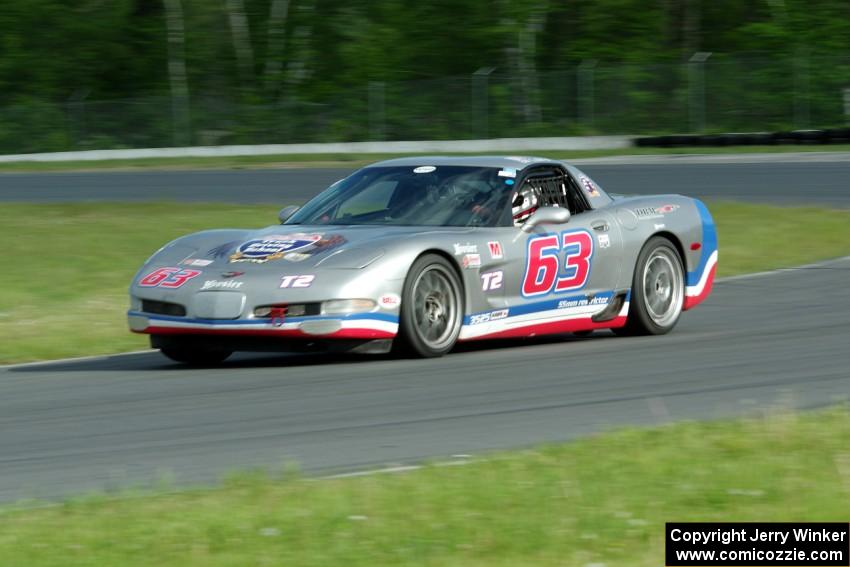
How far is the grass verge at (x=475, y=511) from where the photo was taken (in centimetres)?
477

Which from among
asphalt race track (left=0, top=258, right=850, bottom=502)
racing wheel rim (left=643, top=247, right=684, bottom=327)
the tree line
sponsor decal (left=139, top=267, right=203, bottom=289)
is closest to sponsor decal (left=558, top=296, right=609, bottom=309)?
asphalt race track (left=0, top=258, right=850, bottom=502)

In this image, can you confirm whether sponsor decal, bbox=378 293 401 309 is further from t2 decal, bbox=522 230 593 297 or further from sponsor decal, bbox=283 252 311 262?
t2 decal, bbox=522 230 593 297

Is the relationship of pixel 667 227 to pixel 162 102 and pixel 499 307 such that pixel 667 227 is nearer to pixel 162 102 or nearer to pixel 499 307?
pixel 499 307

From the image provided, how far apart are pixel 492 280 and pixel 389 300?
94 cm

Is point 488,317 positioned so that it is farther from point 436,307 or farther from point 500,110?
point 500,110

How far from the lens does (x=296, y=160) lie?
1528 inches

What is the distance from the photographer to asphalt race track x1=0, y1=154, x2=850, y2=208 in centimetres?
2414

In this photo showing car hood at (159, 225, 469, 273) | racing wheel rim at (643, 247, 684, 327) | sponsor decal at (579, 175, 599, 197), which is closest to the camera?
car hood at (159, 225, 469, 273)

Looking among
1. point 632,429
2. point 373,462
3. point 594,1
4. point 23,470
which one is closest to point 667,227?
point 632,429

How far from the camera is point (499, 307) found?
1013cm

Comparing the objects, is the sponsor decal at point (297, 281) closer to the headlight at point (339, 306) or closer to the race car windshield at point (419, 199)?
the headlight at point (339, 306)

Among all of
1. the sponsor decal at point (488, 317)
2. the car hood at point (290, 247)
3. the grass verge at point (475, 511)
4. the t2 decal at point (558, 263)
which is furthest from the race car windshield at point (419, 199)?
the grass verge at point (475, 511)

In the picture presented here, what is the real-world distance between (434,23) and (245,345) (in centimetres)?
4420

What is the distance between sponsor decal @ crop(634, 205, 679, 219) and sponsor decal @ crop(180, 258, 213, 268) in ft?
11.0
